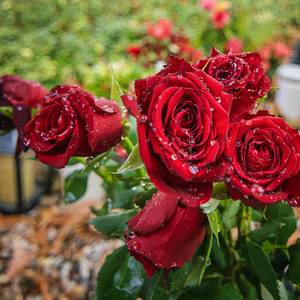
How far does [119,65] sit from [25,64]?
80 cm

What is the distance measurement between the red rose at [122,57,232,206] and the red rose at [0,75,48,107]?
21 centimetres

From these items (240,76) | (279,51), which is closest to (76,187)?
(240,76)

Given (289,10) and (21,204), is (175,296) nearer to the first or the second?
(21,204)

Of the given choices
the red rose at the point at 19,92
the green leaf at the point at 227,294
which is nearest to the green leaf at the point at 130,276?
the green leaf at the point at 227,294

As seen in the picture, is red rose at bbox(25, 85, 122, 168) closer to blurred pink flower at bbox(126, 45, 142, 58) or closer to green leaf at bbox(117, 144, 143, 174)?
green leaf at bbox(117, 144, 143, 174)

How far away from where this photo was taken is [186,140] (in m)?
0.37

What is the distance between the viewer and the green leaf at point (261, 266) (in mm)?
513

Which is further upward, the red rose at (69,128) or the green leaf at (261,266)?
the red rose at (69,128)

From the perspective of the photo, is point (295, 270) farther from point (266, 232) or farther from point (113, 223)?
point (113, 223)

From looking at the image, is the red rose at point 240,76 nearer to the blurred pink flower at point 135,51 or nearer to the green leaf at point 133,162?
the green leaf at point 133,162

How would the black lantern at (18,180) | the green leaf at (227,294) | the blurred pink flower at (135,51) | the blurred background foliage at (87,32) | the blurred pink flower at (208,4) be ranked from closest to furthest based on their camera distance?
the green leaf at (227,294)
the black lantern at (18,180)
the blurred pink flower at (135,51)
the blurred pink flower at (208,4)
the blurred background foliage at (87,32)

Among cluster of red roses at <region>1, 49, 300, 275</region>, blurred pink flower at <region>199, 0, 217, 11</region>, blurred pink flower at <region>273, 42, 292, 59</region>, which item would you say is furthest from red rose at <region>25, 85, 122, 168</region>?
blurred pink flower at <region>273, 42, 292, 59</region>

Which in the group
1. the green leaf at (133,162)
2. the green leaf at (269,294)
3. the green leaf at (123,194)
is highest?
the green leaf at (133,162)

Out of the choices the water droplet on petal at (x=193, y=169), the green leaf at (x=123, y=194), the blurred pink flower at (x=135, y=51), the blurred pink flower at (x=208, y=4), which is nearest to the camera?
the water droplet on petal at (x=193, y=169)
